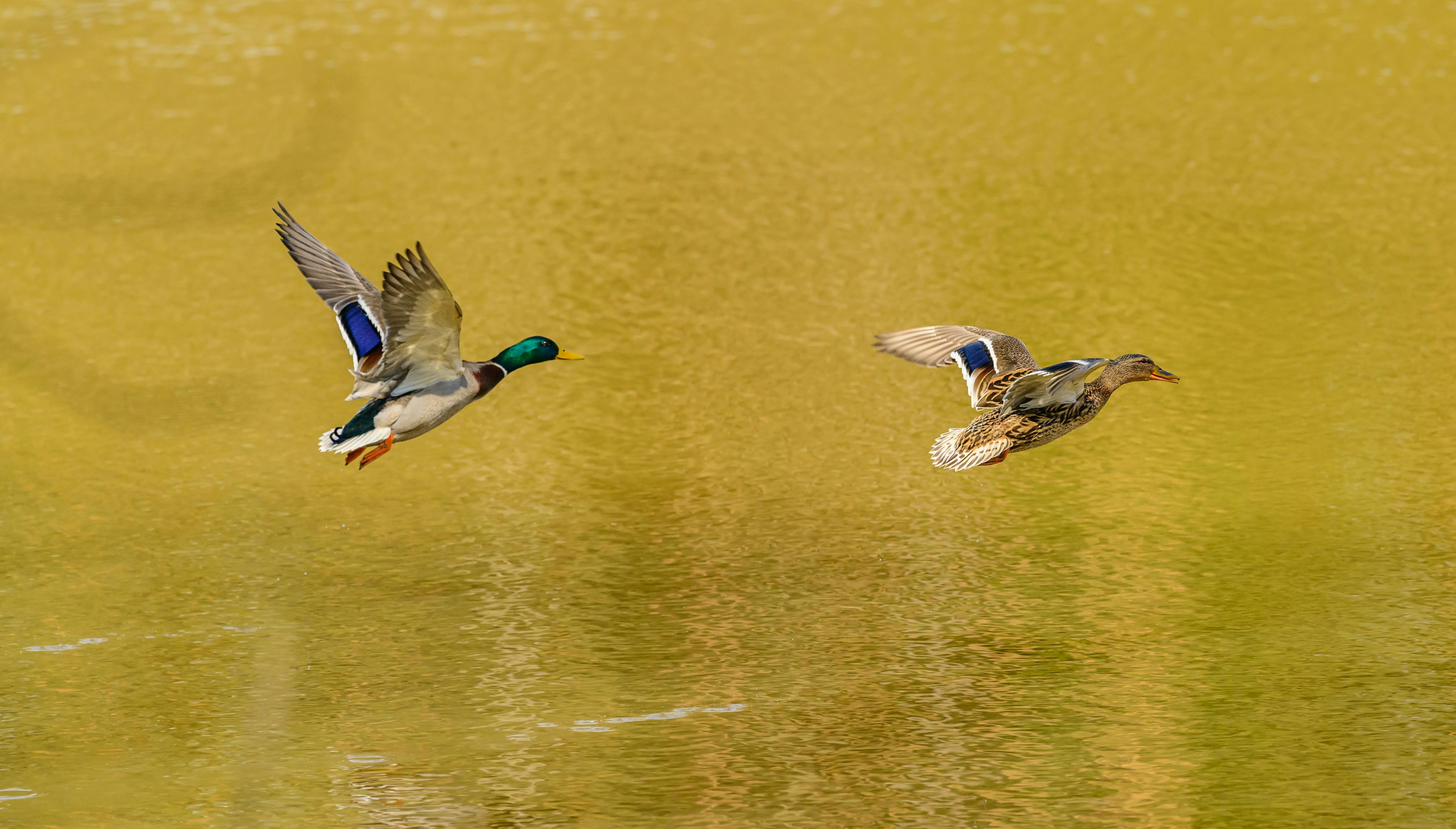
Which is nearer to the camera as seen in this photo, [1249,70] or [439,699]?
[439,699]

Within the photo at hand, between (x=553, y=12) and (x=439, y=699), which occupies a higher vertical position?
(x=553, y=12)

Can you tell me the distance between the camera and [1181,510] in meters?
14.6

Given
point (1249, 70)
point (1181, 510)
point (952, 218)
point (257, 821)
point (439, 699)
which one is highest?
point (1249, 70)

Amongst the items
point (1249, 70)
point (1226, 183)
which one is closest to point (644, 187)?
point (1226, 183)

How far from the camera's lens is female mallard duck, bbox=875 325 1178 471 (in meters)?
11.7

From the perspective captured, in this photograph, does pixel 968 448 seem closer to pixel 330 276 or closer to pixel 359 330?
pixel 359 330

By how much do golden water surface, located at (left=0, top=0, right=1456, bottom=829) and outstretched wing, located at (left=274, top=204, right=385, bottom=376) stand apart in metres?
1.87

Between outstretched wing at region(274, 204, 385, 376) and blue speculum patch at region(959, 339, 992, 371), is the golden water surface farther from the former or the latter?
outstretched wing at region(274, 204, 385, 376)

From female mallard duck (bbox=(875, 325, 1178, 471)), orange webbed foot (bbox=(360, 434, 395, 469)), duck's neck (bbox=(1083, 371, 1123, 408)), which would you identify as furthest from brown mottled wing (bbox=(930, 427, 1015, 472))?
orange webbed foot (bbox=(360, 434, 395, 469))

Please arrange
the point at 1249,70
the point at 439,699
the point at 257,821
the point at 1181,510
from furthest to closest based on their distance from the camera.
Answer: the point at 1249,70, the point at 1181,510, the point at 439,699, the point at 257,821

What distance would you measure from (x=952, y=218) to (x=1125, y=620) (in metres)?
11.4

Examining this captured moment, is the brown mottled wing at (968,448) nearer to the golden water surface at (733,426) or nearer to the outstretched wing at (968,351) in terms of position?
the outstretched wing at (968,351)

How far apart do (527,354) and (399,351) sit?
44.1 inches

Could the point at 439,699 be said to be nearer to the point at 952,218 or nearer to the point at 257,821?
the point at 257,821
